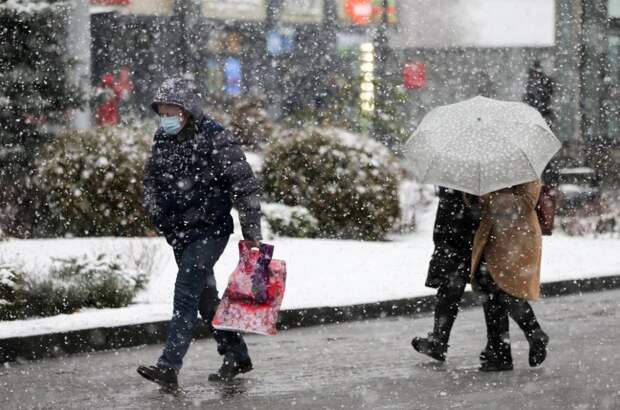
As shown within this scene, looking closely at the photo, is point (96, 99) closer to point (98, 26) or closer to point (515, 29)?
point (98, 26)

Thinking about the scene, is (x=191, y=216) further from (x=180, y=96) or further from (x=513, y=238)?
(x=513, y=238)

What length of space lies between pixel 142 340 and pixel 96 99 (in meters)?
6.82

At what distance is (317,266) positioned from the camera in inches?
562

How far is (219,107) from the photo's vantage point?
26344 millimetres

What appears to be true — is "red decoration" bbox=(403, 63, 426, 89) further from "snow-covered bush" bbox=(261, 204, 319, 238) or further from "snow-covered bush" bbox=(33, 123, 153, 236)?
"snow-covered bush" bbox=(33, 123, 153, 236)

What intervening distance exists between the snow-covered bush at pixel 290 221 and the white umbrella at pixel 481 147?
318 inches

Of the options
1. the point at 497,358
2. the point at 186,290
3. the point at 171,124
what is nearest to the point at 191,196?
Answer: the point at 171,124

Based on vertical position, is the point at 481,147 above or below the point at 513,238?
above

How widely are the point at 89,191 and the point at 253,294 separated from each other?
842 centimetres

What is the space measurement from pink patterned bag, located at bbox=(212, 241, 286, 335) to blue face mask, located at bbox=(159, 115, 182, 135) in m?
0.71

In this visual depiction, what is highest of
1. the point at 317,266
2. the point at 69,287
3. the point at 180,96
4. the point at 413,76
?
the point at 180,96

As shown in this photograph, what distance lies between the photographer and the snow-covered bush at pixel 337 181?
1706 centimetres

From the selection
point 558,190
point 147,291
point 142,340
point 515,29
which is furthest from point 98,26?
point 515,29

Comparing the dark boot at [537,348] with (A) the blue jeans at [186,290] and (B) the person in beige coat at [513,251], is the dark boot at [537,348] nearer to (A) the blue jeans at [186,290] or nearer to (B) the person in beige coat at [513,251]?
(B) the person in beige coat at [513,251]
